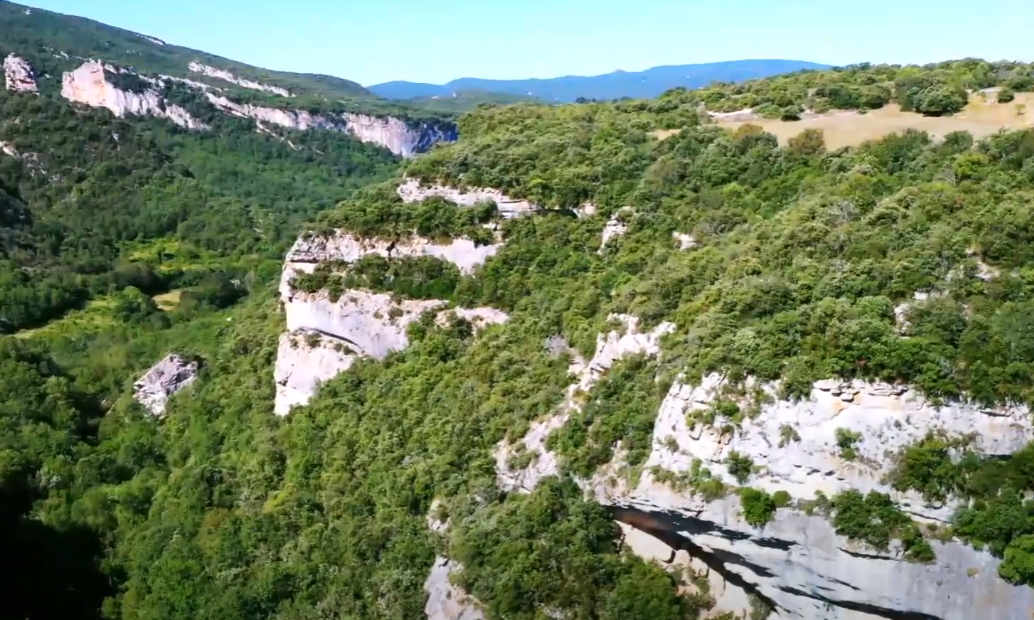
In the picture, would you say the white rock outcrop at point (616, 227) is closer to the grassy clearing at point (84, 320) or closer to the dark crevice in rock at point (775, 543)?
the dark crevice in rock at point (775, 543)

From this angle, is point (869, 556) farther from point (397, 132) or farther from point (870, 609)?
point (397, 132)

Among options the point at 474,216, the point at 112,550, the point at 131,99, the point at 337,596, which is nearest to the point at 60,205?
the point at 131,99

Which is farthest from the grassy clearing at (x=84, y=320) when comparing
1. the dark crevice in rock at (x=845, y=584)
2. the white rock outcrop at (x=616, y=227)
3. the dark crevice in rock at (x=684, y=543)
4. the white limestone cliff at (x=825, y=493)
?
the dark crevice in rock at (x=845, y=584)

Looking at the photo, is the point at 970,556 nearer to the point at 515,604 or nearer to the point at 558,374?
the point at 515,604

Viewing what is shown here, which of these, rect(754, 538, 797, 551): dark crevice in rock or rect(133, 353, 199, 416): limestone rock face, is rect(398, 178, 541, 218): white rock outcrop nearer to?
rect(133, 353, 199, 416): limestone rock face

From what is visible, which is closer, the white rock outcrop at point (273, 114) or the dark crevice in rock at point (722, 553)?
the dark crevice in rock at point (722, 553)

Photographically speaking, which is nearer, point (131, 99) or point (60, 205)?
point (60, 205)
